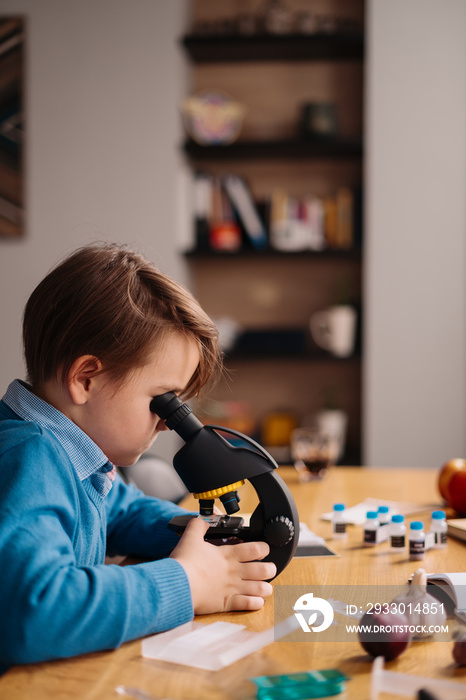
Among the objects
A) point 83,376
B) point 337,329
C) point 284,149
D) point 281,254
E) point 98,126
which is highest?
point 98,126

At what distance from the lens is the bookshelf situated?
3.51m

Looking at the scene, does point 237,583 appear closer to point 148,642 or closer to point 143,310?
point 148,642

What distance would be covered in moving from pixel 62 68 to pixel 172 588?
3.04 m

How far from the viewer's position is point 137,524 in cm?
109

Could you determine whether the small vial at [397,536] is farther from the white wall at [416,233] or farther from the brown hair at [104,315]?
the white wall at [416,233]

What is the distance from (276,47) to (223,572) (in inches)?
119

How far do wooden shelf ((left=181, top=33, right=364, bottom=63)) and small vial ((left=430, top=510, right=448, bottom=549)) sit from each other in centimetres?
271

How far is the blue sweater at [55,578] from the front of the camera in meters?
0.68

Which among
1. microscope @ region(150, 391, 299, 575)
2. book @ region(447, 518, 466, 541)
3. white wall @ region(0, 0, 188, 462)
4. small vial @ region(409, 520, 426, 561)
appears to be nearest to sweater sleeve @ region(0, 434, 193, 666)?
microscope @ region(150, 391, 299, 575)

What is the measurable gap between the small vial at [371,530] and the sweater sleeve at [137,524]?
30cm

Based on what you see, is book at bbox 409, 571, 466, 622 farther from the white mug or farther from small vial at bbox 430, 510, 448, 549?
the white mug

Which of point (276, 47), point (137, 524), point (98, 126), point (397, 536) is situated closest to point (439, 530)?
point (397, 536)

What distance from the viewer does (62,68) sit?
129 inches

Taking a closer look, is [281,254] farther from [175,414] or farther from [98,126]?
[175,414]
